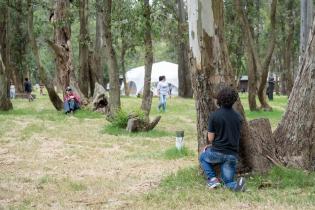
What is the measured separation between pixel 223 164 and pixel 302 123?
1.71 meters

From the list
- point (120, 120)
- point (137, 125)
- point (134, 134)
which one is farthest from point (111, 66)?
point (134, 134)

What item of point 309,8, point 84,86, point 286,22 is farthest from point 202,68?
point 286,22

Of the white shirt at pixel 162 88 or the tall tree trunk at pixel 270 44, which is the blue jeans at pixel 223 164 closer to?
the tall tree trunk at pixel 270 44

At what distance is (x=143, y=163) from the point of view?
33.9 ft

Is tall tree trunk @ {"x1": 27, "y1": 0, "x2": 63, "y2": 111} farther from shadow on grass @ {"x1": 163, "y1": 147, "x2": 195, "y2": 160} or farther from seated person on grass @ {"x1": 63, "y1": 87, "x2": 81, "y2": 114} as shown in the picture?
shadow on grass @ {"x1": 163, "y1": 147, "x2": 195, "y2": 160}

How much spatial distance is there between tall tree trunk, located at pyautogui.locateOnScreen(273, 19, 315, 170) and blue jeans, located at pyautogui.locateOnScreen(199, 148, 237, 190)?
1298 mm

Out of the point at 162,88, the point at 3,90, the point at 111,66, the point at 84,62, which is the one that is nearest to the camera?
the point at 111,66

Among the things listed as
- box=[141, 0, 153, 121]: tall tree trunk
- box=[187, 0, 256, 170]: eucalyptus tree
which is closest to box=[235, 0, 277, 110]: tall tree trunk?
box=[141, 0, 153, 121]: tall tree trunk

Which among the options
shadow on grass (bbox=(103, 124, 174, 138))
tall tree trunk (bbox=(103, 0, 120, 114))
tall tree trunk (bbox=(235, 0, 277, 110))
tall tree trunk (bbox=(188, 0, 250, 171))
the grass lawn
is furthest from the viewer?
tall tree trunk (bbox=(235, 0, 277, 110))

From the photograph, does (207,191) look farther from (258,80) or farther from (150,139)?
(258,80)

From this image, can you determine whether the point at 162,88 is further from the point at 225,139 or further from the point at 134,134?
the point at 225,139

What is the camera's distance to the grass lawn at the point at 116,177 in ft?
23.0

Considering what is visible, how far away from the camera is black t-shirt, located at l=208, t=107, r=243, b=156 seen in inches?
292

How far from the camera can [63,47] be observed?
22.6m
